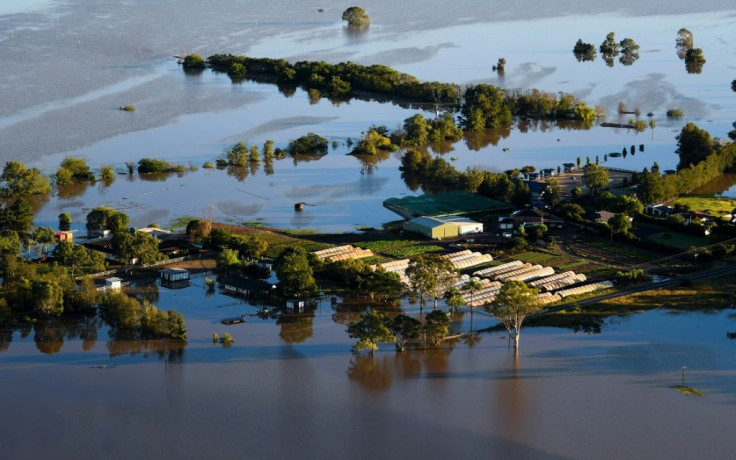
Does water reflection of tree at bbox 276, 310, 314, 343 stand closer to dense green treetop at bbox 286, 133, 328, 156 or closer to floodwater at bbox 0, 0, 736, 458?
floodwater at bbox 0, 0, 736, 458

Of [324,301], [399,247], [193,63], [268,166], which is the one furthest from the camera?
[193,63]

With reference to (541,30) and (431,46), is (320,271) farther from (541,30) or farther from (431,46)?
(541,30)

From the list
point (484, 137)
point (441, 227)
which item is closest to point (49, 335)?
point (441, 227)

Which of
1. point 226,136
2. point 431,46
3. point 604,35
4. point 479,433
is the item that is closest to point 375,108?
point 226,136

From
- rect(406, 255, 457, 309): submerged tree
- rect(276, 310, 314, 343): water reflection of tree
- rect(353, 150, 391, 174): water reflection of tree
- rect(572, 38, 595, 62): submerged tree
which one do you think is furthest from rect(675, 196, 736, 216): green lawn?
rect(572, 38, 595, 62): submerged tree

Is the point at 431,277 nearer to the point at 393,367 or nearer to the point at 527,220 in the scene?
the point at 393,367

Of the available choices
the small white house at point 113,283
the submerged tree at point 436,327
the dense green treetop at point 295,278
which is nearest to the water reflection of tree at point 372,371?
the submerged tree at point 436,327

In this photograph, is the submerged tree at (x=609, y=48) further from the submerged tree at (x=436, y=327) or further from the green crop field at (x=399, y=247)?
the submerged tree at (x=436, y=327)
